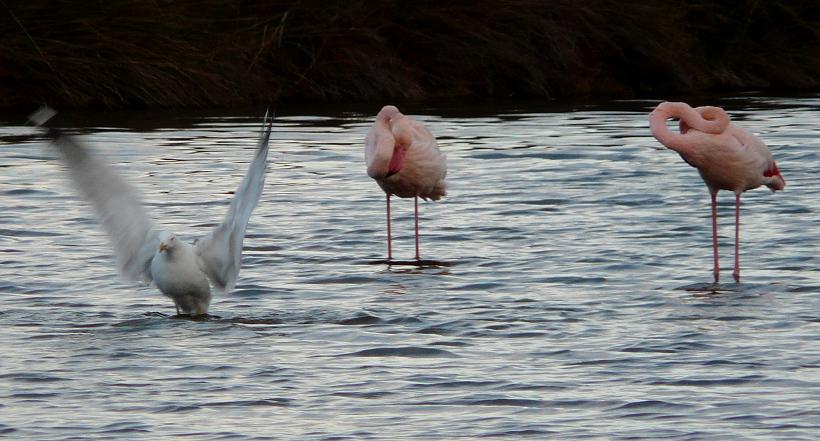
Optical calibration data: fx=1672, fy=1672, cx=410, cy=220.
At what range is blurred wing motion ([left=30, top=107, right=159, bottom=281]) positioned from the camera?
26.2ft

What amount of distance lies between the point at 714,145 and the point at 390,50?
12139mm

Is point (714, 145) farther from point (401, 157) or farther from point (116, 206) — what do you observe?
point (116, 206)

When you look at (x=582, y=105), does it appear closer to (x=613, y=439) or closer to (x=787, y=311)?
(x=787, y=311)

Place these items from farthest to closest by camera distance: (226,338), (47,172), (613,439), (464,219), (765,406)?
(47,172)
(464,219)
(226,338)
(765,406)
(613,439)

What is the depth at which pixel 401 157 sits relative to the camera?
10.4 m

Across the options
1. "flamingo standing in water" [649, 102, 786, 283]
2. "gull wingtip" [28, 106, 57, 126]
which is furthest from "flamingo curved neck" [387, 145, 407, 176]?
"gull wingtip" [28, 106, 57, 126]

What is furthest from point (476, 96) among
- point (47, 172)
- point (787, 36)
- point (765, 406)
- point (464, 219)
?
point (765, 406)

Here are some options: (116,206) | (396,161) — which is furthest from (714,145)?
(116,206)

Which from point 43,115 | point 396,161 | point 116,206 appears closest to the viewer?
point 43,115

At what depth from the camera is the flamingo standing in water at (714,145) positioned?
9.23m

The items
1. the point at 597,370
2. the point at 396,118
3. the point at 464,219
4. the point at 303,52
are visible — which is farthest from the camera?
the point at 303,52

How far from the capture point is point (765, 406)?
604 centimetres

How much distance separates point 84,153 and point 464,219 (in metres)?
4.16

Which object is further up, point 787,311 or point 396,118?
point 396,118
